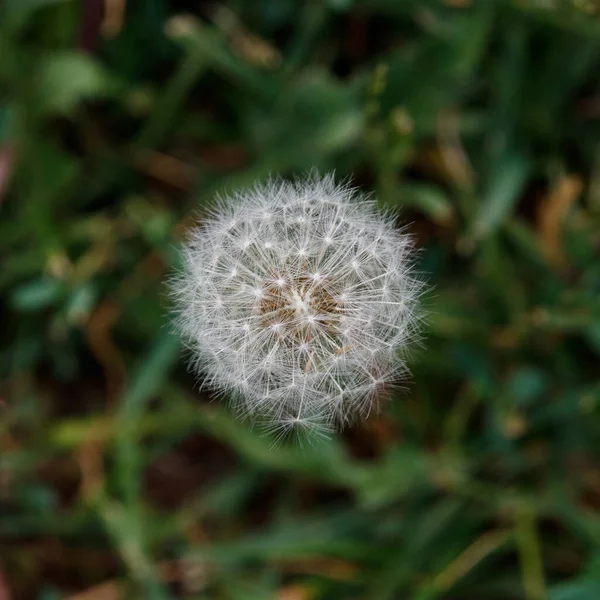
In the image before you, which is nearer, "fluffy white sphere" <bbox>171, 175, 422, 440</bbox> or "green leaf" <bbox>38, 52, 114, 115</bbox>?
"fluffy white sphere" <bbox>171, 175, 422, 440</bbox>

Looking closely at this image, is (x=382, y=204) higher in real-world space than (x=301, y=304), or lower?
higher

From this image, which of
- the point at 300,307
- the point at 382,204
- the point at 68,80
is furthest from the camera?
the point at 68,80

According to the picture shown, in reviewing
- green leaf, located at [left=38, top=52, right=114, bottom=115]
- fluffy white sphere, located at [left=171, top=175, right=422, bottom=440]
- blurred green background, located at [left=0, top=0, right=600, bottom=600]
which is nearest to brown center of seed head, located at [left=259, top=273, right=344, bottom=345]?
fluffy white sphere, located at [left=171, top=175, right=422, bottom=440]

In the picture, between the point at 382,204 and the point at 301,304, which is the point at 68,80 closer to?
the point at 382,204

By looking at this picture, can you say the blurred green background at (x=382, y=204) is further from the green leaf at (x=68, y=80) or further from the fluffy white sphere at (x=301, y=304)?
the fluffy white sphere at (x=301, y=304)

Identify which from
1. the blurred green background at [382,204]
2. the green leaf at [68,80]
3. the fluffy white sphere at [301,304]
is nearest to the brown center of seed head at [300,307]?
the fluffy white sphere at [301,304]

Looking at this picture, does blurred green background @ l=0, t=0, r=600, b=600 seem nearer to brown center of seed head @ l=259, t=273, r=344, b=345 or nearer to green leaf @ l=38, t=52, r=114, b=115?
green leaf @ l=38, t=52, r=114, b=115

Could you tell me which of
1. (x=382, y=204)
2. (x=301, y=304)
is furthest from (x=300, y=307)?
(x=382, y=204)
